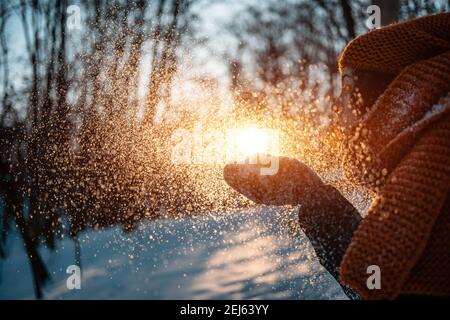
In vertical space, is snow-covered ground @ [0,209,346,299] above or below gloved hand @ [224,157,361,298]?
below

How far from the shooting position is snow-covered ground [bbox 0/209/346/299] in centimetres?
269

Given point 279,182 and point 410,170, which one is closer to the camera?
point 410,170

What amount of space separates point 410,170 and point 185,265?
8.81ft

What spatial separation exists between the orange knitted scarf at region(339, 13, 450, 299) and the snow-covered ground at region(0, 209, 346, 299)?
1.75 metres


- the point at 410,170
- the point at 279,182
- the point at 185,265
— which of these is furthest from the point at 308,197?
the point at 185,265

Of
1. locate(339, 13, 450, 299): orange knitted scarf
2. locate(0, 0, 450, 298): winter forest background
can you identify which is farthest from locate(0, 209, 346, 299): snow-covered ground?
locate(339, 13, 450, 299): orange knitted scarf

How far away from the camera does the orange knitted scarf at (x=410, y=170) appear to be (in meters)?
0.83

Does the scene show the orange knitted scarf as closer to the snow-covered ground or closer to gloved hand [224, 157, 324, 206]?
gloved hand [224, 157, 324, 206]

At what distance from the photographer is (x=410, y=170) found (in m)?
0.86

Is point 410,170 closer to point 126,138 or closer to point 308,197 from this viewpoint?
point 308,197
